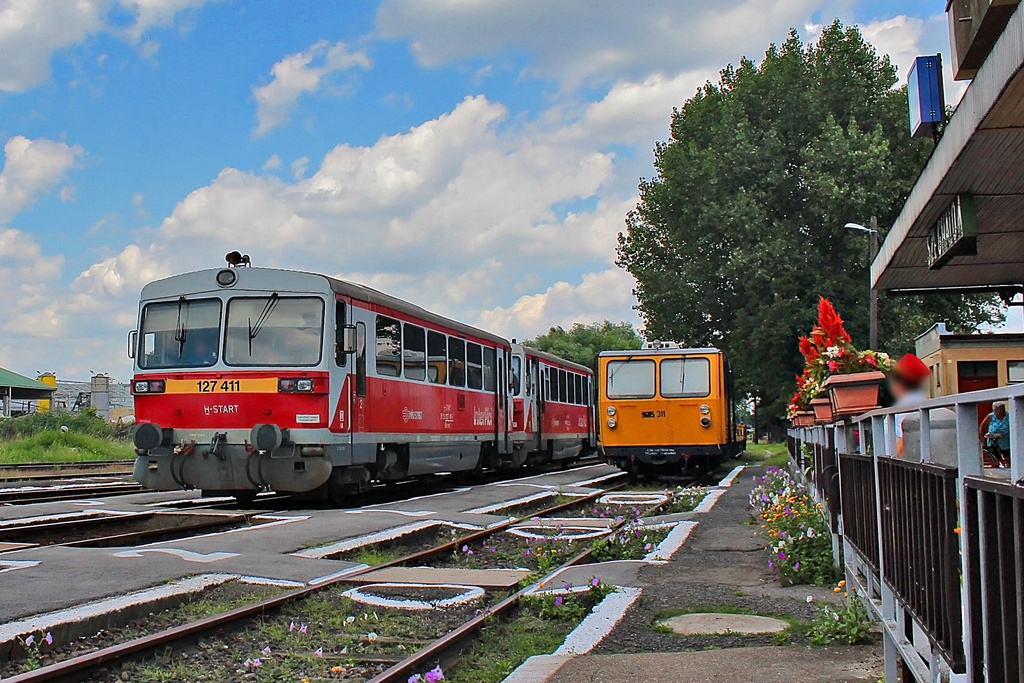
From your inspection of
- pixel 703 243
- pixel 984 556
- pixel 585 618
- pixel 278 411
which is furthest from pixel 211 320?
pixel 703 243

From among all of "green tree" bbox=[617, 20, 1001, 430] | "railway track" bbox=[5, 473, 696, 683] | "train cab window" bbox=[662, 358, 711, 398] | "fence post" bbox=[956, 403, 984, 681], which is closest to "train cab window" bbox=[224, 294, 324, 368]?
"railway track" bbox=[5, 473, 696, 683]

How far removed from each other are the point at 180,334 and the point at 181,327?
91mm

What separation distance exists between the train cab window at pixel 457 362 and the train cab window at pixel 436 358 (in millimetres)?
337

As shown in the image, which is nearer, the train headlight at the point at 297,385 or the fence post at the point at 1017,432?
the fence post at the point at 1017,432

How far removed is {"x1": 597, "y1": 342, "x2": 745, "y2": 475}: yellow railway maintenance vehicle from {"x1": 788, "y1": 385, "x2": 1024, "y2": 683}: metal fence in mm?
14977

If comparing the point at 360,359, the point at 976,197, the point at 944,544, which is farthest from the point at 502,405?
the point at 944,544

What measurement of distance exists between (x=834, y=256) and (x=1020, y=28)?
1082 inches

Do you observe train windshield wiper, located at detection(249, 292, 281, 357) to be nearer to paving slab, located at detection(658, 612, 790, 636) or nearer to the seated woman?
paving slab, located at detection(658, 612, 790, 636)

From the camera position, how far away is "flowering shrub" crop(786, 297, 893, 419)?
9586 millimetres

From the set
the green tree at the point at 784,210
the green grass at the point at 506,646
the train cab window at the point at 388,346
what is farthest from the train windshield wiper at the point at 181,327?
the green tree at the point at 784,210

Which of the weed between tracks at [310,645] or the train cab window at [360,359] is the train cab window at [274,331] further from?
the weed between tracks at [310,645]

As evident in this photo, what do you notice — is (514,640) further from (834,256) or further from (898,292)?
(834,256)

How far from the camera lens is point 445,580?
7945 millimetres

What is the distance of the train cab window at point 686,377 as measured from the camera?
67.1 ft
